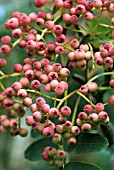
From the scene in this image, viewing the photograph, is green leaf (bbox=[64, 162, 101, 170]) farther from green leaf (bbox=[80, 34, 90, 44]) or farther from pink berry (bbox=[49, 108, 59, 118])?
green leaf (bbox=[80, 34, 90, 44])

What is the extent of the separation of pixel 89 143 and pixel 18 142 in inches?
65.5

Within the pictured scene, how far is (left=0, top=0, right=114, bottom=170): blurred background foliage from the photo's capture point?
1679 mm

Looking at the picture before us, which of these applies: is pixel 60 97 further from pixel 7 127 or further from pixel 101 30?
pixel 101 30

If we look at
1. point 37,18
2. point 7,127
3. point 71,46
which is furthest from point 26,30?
point 7,127

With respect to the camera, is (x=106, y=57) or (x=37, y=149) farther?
(x=37, y=149)

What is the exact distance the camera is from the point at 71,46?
126 cm

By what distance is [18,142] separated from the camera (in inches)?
112

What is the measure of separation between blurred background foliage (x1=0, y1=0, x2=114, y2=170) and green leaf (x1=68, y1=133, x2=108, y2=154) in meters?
0.15

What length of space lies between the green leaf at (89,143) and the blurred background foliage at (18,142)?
0.15m

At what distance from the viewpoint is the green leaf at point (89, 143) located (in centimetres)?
120

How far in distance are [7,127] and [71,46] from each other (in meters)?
0.28

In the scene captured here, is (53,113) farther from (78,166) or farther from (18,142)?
(18,142)

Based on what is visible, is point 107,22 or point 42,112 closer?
point 42,112

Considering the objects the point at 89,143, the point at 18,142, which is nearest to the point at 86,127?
the point at 89,143
